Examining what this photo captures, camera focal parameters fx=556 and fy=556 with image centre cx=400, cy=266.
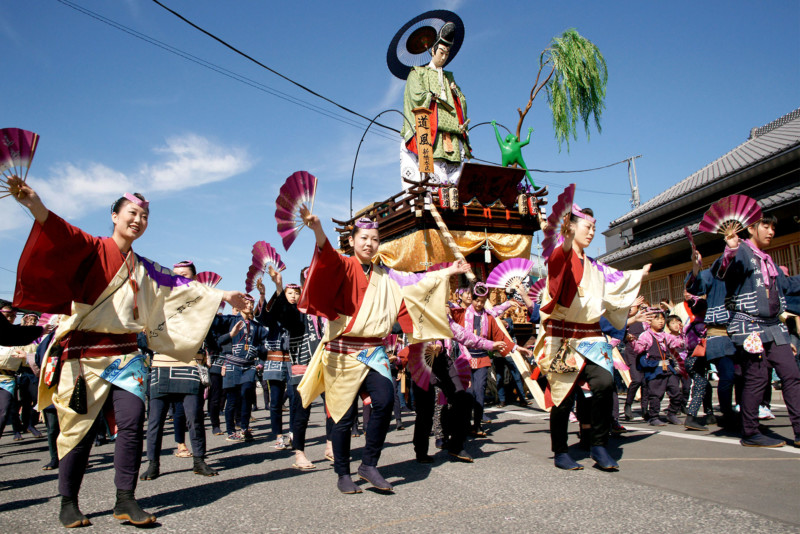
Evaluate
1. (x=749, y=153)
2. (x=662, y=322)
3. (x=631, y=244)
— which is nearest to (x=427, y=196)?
(x=631, y=244)

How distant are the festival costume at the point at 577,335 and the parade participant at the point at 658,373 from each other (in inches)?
113

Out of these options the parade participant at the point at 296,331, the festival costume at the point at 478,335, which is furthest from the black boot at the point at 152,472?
the festival costume at the point at 478,335

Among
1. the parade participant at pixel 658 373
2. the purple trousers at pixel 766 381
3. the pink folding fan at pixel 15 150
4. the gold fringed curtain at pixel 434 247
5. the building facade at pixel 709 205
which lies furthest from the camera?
the gold fringed curtain at pixel 434 247

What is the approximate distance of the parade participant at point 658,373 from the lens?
7145mm

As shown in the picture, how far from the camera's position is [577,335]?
4.56 m

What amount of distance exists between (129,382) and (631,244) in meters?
16.9

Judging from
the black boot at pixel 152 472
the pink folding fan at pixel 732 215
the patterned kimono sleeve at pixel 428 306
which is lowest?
the black boot at pixel 152 472

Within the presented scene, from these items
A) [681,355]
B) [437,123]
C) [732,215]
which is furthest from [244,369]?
[437,123]

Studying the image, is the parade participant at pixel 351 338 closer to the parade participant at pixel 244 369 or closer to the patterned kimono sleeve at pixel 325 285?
the patterned kimono sleeve at pixel 325 285

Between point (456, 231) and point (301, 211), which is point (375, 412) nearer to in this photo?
point (301, 211)

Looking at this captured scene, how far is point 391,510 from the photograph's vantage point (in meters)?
3.39

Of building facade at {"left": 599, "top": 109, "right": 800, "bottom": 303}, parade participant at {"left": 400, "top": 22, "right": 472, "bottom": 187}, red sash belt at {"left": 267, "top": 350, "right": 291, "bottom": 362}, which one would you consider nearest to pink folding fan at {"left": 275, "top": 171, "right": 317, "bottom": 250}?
red sash belt at {"left": 267, "top": 350, "right": 291, "bottom": 362}

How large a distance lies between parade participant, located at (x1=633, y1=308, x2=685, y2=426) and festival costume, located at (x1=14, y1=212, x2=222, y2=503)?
6.10 meters

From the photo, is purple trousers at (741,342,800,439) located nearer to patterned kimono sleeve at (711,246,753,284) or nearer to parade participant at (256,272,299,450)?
patterned kimono sleeve at (711,246,753,284)
